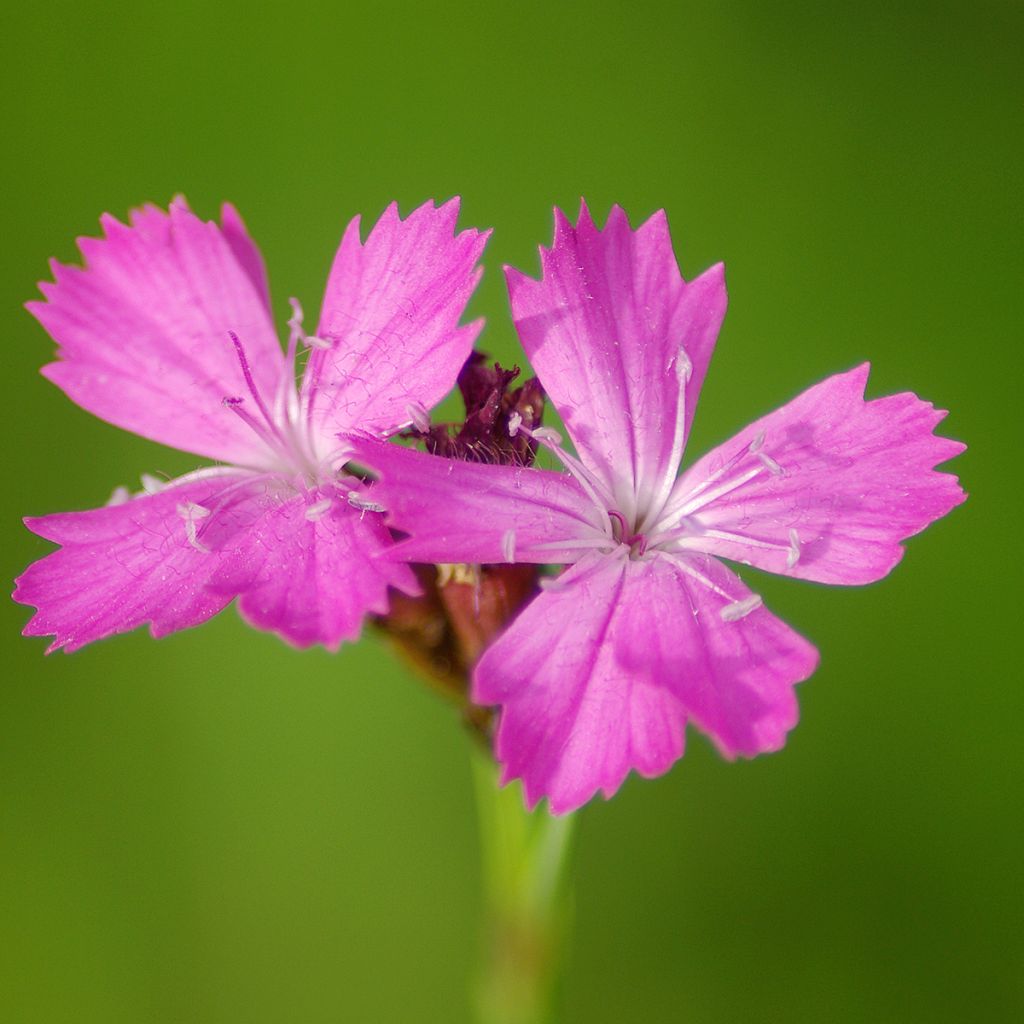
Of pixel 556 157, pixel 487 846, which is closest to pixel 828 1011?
pixel 487 846

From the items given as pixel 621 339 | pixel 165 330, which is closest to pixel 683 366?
pixel 621 339

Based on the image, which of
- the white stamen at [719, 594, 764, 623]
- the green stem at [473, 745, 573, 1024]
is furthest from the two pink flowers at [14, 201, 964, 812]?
the green stem at [473, 745, 573, 1024]

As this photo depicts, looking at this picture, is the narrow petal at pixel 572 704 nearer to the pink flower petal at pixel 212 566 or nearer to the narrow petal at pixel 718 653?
the narrow petal at pixel 718 653

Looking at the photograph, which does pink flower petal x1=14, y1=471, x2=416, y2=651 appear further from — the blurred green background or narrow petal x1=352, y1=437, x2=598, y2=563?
the blurred green background

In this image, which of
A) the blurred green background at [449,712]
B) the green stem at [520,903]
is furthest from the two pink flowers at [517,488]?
the blurred green background at [449,712]

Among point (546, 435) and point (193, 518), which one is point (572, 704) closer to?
point (546, 435)

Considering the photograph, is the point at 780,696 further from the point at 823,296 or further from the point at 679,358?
the point at 823,296
